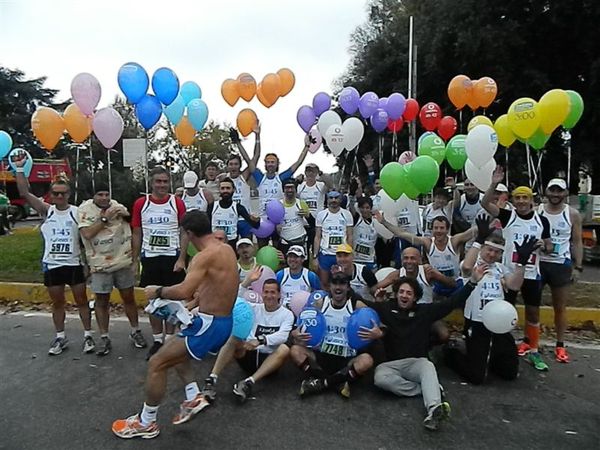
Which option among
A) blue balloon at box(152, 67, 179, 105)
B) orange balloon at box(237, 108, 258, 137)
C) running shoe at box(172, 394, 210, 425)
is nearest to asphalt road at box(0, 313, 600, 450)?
running shoe at box(172, 394, 210, 425)

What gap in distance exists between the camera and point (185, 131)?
830 cm

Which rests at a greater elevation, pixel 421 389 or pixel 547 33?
pixel 547 33

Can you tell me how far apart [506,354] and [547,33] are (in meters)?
16.2

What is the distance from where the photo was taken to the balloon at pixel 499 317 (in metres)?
5.04

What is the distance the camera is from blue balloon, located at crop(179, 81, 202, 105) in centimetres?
824

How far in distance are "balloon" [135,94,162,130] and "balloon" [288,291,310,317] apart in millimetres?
3521

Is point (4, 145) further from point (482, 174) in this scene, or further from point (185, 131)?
point (482, 174)

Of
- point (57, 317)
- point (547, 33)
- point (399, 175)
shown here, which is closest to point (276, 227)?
point (399, 175)

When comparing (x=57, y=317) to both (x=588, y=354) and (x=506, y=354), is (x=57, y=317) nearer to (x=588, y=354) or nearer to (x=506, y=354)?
(x=506, y=354)

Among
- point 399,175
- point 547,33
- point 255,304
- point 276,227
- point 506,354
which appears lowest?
point 506,354

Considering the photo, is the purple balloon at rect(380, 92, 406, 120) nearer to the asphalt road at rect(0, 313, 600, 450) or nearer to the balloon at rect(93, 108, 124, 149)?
the balloon at rect(93, 108, 124, 149)

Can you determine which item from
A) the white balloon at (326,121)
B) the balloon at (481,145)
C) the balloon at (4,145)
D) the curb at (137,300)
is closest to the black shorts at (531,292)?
the curb at (137,300)

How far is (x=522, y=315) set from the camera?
6.83m

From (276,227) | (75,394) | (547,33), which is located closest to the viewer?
(75,394)
